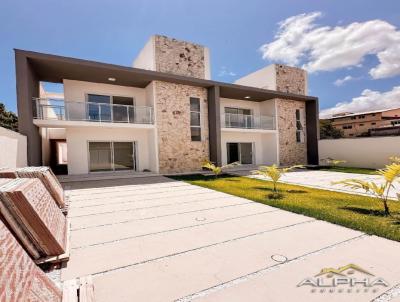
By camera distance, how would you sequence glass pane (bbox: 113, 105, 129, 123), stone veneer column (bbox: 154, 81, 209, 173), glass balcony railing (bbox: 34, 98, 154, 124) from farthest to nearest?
stone veneer column (bbox: 154, 81, 209, 173) → glass pane (bbox: 113, 105, 129, 123) → glass balcony railing (bbox: 34, 98, 154, 124)

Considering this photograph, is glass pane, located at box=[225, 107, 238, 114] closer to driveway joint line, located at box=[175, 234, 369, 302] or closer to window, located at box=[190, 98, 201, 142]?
window, located at box=[190, 98, 201, 142]

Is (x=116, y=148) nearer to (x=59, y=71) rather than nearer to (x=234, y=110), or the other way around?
(x=59, y=71)

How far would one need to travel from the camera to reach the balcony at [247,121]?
1498cm

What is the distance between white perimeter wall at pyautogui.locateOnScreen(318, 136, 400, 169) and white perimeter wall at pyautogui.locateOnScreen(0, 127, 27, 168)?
64.0ft

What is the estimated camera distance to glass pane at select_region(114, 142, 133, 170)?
42.8ft

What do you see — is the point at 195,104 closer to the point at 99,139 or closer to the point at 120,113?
the point at 120,113

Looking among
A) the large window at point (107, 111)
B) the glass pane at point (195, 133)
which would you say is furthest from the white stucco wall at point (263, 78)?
the large window at point (107, 111)

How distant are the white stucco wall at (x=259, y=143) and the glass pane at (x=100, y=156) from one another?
26.2 feet

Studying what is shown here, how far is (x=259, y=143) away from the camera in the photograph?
17.9 m

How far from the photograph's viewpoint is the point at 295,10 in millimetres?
10375

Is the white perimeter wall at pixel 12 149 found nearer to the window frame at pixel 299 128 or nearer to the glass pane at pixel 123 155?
the glass pane at pixel 123 155

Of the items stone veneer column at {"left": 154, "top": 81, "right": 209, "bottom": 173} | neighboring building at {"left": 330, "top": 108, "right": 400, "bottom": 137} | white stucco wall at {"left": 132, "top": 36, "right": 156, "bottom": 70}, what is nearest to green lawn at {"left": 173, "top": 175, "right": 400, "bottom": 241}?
stone veneer column at {"left": 154, "top": 81, "right": 209, "bottom": 173}

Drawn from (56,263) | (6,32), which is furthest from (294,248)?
(6,32)

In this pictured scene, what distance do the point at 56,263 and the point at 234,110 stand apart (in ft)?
52.6
